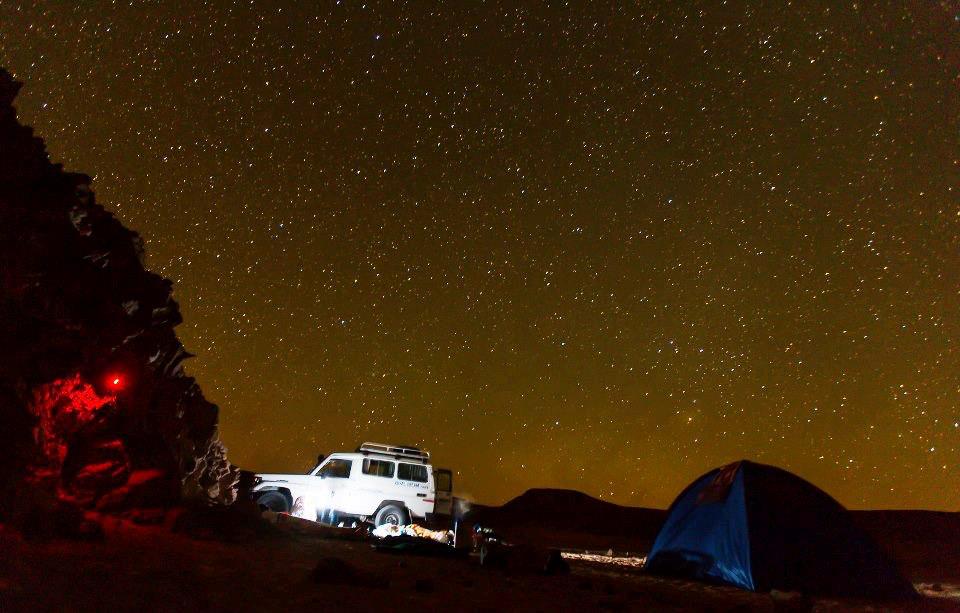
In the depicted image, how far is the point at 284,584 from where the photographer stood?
753 centimetres

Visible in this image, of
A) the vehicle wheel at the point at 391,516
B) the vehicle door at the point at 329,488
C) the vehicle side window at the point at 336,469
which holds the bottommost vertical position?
the vehicle wheel at the point at 391,516

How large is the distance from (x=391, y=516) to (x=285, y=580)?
1135 centimetres

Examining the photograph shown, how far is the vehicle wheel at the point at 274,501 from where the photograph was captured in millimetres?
18453

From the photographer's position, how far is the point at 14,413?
1018 centimetres

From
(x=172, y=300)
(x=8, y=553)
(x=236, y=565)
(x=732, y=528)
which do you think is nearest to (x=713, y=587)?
(x=732, y=528)

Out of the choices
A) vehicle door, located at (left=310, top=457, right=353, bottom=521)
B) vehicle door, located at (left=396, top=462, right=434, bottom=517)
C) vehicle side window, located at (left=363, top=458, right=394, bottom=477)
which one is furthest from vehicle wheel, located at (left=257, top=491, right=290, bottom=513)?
vehicle door, located at (left=396, top=462, right=434, bottom=517)

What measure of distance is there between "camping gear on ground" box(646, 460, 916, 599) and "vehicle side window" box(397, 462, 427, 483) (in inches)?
325

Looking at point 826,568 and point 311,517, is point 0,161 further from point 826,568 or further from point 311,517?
point 826,568

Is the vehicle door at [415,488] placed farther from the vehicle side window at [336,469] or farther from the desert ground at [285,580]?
the desert ground at [285,580]

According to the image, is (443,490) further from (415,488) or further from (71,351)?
(71,351)

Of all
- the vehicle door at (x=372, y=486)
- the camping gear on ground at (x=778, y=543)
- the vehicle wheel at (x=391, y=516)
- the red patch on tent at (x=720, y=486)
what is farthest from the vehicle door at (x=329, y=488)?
the red patch on tent at (x=720, y=486)

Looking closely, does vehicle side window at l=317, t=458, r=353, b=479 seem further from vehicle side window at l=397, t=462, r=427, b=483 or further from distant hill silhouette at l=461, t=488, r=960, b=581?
distant hill silhouette at l=461, t=488, r=960, b=581

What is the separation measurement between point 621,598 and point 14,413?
30.8 ft

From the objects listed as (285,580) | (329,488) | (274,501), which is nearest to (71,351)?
(285,580)
